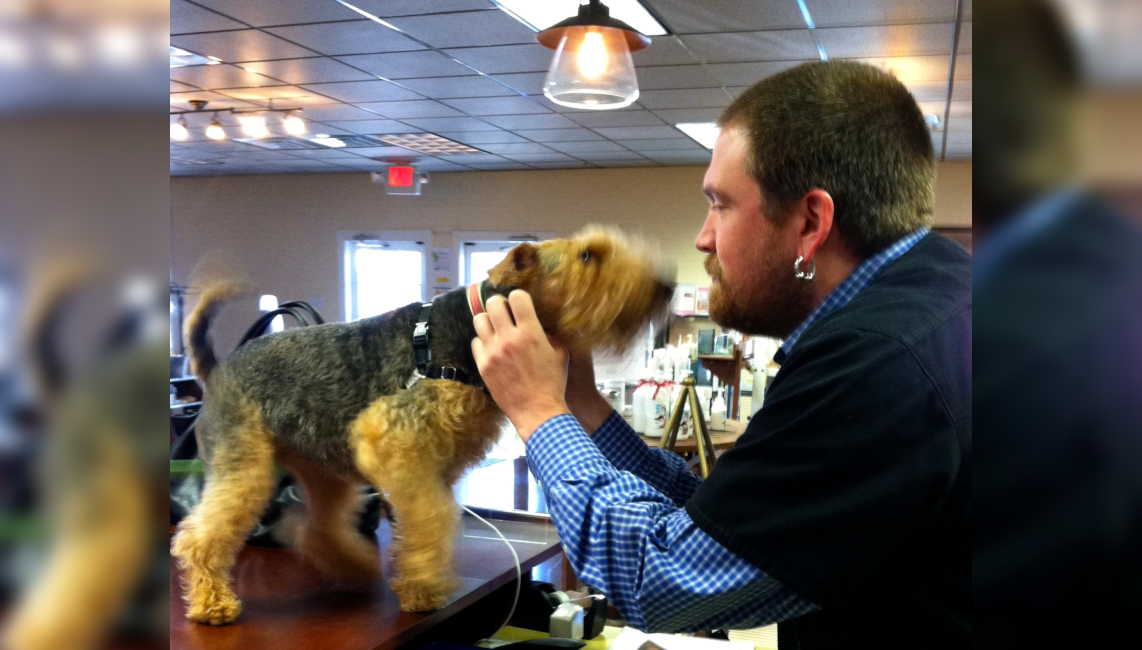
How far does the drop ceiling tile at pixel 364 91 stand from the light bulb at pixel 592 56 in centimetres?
271

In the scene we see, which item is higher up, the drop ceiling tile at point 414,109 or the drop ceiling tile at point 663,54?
the drop ceiling tile at point 414,109

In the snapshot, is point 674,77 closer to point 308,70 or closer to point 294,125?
point 308,70

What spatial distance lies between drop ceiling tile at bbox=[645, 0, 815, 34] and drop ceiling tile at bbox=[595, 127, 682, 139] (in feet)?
5.52

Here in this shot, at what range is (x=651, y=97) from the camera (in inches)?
175

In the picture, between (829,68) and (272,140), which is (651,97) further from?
(829,68)

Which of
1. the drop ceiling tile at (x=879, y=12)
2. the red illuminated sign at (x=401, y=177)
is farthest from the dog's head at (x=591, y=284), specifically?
the red illuminated sign at (x=401, y=177)

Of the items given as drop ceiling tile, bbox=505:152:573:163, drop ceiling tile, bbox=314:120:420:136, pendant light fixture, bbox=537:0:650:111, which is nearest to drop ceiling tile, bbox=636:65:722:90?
drop ceiling tile, bbox=505:152:573:163

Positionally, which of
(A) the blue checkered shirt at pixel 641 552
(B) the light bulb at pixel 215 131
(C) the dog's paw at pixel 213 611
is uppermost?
(B) the light bulb at pixel 215 131

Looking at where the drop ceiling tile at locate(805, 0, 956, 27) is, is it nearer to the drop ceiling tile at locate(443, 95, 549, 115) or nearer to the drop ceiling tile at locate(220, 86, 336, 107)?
the drop ceiling tile at locate(443, 95, 549, 115)

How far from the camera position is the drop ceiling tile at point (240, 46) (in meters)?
3.66

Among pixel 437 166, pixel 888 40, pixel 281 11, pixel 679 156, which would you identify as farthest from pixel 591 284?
pixel 437 166

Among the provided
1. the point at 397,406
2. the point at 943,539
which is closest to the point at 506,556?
the point at 397,406

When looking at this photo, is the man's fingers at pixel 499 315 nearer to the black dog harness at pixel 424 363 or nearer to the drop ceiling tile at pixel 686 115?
the black dog harness at pixel 424 363

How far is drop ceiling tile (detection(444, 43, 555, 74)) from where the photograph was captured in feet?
12.1
